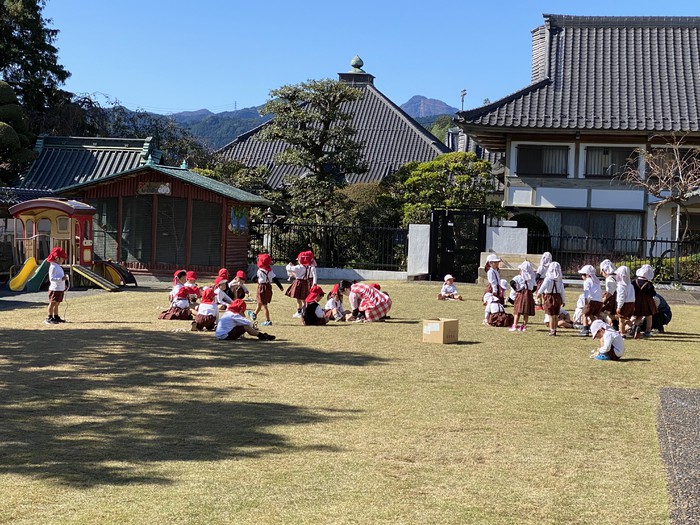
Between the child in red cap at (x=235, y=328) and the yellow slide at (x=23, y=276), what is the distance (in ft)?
34.9

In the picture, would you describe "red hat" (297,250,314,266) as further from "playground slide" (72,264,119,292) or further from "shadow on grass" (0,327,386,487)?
"playground slide" (72,264,119,292)

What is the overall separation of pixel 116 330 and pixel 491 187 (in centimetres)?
1771

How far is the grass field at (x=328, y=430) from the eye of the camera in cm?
626

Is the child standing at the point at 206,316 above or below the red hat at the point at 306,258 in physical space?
below

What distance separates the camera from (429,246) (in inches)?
1119

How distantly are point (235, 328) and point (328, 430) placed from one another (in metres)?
6.26

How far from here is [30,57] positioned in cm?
3797

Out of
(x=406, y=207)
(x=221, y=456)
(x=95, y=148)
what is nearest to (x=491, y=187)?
(x=406, y=207)

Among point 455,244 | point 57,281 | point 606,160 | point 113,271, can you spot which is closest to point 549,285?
point 57,281

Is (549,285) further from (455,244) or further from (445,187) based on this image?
(445,187)

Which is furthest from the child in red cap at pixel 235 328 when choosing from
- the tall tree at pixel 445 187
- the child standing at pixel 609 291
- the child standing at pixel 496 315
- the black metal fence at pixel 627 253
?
the tall tree at pixel 445 187

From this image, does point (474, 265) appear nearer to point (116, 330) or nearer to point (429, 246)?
point (429, 246)

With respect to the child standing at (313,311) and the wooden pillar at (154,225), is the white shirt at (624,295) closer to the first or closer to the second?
the child standing at (313,311)

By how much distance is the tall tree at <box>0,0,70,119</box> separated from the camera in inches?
1446
